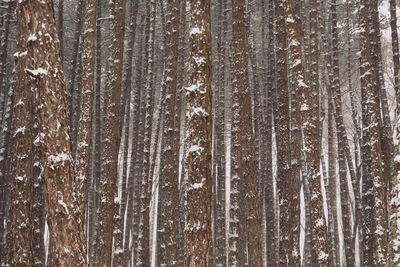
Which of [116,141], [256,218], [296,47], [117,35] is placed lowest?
[256,218]

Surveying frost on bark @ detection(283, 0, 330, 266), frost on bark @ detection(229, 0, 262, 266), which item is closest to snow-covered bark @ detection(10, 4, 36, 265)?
frost on bark @ detection(229, 0, 262, 266)

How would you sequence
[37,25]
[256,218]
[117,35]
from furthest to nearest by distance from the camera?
1. [117,35]
2. [256,218]
3. [37,25]

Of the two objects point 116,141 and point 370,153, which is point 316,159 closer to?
point 370,153

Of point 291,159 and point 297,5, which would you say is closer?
point 291,159

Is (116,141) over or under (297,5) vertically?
under

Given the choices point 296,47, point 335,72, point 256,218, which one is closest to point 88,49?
point 296,47

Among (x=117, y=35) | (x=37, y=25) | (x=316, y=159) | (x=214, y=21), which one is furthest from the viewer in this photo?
(x=214, y=21)

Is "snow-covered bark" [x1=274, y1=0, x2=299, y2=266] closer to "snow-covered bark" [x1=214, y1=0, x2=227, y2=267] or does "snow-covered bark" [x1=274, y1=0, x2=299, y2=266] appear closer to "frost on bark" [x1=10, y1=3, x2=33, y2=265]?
"snow-covered bark" [x1=214, y1=0, x2=227, y2=267]

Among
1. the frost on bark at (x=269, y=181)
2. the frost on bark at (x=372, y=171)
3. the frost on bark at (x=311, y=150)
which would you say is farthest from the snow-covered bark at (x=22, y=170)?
the frost on bark at (x=372, y=171)

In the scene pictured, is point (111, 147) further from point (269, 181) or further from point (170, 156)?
point (269, 181)
